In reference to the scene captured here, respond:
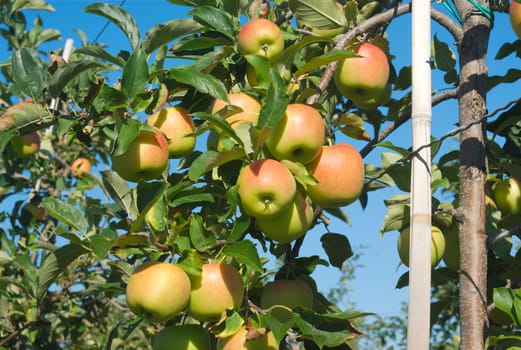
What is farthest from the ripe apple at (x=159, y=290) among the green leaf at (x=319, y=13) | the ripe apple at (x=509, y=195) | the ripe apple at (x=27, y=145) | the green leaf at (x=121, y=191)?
the ripe apple at (x=27, y=145)

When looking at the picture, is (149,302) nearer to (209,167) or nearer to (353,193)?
(209,167)

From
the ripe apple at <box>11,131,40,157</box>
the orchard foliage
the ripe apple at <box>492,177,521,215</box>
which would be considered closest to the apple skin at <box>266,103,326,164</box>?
the orchard foliage

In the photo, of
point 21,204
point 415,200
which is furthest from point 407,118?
point 21,204

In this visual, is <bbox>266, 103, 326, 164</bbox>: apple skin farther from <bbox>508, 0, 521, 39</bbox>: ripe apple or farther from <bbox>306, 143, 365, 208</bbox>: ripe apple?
<bbox>508, 0, 521, 39</bbox>: ripe apple

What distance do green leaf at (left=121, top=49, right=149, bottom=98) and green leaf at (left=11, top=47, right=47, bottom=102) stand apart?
1.04 feet

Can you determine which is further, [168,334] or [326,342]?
[168,334]

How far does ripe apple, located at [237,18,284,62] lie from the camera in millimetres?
1350

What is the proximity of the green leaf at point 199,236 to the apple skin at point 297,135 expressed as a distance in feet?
0.62

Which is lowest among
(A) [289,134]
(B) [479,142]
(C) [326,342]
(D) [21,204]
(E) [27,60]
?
(C) [326,342]

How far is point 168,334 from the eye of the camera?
131 centimetres

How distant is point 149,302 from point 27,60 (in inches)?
26.3

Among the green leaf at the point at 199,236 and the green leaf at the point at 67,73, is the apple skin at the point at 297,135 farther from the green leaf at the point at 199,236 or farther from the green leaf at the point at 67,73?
the green leaf at the point at 67,73

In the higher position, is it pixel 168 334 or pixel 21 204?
pixel 21 204

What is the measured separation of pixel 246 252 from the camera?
1189 millimetres
